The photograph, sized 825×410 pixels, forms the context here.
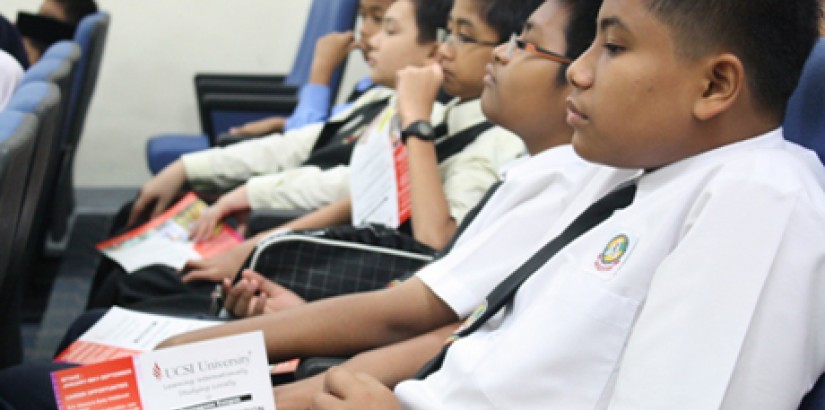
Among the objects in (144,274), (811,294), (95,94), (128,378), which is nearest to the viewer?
(811,294)

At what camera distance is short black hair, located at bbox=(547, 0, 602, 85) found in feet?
4.99

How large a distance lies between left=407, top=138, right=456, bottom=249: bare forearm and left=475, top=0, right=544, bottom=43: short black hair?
9.6 inches

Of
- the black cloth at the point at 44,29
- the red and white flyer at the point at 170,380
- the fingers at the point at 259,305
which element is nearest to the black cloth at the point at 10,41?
the black cloth at the point at 44,29

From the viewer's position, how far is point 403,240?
172 cm

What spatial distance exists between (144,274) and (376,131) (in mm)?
553

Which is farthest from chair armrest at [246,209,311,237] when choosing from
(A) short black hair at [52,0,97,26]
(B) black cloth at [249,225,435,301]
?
(A) short black hair at [52,0,97,26]

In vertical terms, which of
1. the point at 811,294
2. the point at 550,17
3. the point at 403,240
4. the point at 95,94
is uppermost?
the point at 550,17

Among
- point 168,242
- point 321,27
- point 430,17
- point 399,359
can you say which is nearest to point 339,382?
point 399,359

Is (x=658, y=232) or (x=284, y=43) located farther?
(x=284, y=43)

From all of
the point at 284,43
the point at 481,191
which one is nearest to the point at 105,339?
the point at 481,191

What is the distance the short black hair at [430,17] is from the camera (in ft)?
7.91

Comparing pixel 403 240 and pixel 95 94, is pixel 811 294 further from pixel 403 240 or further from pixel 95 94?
pixel 95 94

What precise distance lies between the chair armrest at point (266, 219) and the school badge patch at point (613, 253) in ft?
4.15

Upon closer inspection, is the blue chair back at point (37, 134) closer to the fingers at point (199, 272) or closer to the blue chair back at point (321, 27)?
the fingers at point (199, 272)
